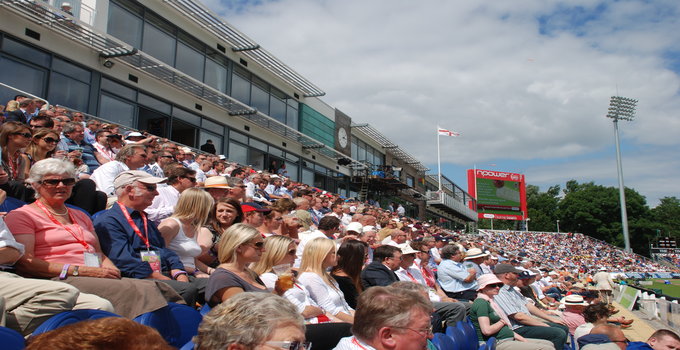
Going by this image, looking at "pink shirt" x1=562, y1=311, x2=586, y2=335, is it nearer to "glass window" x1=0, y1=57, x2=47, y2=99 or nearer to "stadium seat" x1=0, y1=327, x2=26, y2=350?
"stadium seat" x1=0, y1=327, x2=26, y2=350

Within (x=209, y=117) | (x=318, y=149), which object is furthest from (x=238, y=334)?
(x=318, y=149)

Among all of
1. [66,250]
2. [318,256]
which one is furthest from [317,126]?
[66,250]

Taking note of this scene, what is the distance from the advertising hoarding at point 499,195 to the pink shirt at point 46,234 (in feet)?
156

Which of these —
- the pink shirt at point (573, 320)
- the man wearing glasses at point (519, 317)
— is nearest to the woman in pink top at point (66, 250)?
the man wearing glasses at point (519, 317)

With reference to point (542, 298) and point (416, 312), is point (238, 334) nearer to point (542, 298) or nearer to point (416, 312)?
point (416, 312)

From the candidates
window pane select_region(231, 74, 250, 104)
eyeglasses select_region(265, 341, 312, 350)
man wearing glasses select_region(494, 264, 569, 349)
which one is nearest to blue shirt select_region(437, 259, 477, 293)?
man wearing glasses select_region(494, 264, 569, 349)

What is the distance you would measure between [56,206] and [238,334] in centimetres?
201

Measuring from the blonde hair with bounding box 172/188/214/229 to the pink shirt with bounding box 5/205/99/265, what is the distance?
118 cm

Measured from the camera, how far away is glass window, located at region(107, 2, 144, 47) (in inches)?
552

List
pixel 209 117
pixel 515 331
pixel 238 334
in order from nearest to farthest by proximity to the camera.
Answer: pixel 238 334 < pixel 515 331 < pixel 209 117

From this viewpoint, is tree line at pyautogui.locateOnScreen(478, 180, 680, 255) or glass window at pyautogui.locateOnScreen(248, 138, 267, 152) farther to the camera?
tree line at pyautogui.locateOnScreen(478, 180, 680, 255)

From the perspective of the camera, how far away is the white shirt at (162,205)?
468cm

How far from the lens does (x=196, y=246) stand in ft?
13.6

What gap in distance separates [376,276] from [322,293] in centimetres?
138
